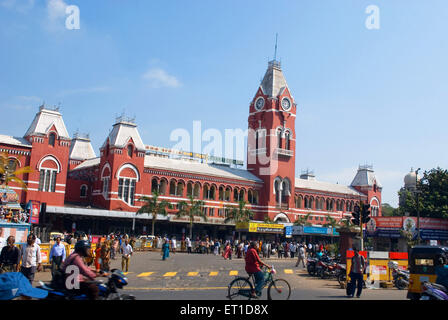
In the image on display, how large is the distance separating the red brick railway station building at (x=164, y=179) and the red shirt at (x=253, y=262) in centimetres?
3426

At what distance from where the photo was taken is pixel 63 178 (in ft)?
160

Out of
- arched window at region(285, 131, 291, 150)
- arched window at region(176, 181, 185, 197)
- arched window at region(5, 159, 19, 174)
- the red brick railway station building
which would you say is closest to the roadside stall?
the red brick railway station building

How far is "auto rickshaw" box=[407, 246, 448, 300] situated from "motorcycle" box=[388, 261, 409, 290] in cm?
493

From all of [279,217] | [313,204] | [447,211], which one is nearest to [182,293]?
[447,211]

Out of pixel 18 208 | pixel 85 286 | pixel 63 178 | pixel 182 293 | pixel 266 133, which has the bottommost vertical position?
pixel 182 293

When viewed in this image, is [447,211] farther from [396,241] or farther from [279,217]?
[279,217]

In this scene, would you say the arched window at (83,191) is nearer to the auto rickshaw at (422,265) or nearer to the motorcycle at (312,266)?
the motorcycle at (312,266)

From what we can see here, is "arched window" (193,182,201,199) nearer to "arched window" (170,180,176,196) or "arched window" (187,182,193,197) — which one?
"arched window" (187,182,193,197)

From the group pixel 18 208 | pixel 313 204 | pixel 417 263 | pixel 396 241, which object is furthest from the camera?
pixel 313 204

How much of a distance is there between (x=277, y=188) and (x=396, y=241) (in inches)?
904

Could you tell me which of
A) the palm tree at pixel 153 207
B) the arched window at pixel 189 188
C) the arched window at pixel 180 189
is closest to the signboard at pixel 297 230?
the arched window at pixel 189 188

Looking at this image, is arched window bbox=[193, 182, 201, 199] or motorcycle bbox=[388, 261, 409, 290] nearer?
motorcycle bbox=[388, 261, 409, 290]

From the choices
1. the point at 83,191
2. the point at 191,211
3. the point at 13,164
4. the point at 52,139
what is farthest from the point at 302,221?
the point at 13,164

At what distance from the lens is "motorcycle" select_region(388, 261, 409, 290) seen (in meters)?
18.8
